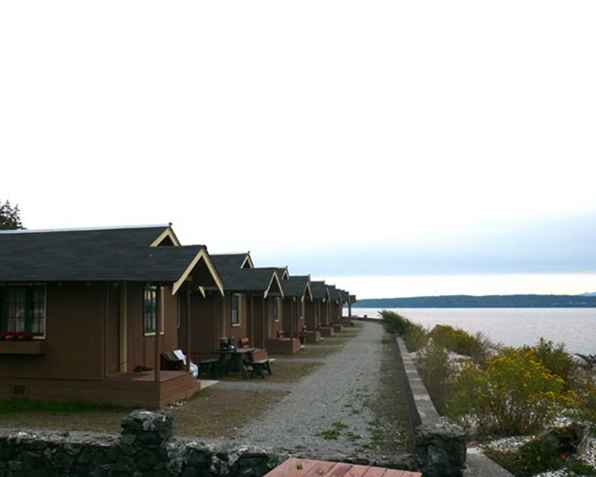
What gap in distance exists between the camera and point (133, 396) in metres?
12.4

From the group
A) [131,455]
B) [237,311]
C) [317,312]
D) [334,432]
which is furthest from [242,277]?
[317,312]

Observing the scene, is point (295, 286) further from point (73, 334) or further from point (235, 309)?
point (73, 334)

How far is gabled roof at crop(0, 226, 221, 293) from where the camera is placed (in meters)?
12.3

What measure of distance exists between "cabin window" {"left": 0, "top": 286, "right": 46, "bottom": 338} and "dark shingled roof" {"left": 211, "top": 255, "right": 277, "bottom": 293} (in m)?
Result: 8.90

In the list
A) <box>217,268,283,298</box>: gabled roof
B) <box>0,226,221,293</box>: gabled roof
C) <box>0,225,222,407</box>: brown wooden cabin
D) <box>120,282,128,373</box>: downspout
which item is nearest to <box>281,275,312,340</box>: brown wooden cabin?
<box>217,268,283,298</box>: gabled roof

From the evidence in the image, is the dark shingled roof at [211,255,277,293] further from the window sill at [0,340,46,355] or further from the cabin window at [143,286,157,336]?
the window sill at [0,340,46,355]

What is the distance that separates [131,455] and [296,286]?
24615mm

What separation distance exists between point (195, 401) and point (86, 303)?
3.18 metres

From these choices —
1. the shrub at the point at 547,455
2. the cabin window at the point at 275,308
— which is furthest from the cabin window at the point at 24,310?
the cabin window at the point at 275,308

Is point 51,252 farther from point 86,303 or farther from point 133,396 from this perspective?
point 133,396

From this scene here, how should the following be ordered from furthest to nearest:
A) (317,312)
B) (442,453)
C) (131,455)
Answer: (317,312) → (131,455) → (442,453)

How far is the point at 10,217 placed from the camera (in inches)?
1591

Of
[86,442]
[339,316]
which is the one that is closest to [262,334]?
[86,442]

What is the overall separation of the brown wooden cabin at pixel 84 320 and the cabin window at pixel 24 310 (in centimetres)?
2
